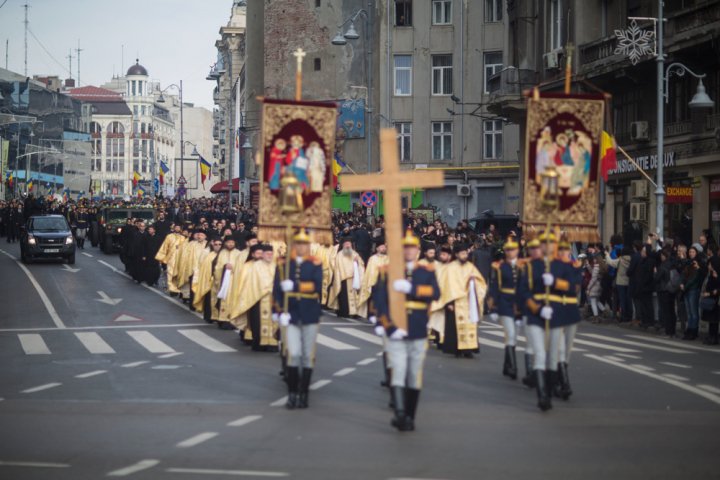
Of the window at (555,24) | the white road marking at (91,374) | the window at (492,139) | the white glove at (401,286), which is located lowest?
the white road marking at (91,374)

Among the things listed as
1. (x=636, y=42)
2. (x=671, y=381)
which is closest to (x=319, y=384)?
(x=671, y=381)

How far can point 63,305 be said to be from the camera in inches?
1134

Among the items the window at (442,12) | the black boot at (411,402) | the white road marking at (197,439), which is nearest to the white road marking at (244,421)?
the white road marking at (197,439)

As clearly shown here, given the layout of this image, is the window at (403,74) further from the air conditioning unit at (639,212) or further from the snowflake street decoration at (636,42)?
the snowflake street decoration at (636,42)

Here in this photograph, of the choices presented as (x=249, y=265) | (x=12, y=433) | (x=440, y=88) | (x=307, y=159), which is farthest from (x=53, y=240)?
(x=12, y=433)

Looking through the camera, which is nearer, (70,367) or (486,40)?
(70,367)

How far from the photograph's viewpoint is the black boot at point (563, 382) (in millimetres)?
14242

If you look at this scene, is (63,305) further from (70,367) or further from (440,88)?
(440,88)

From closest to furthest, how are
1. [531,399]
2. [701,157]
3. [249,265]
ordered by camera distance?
[531,399] → [249,265] → [701,157]

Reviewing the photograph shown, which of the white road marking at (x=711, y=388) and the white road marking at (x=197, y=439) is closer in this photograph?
the white road marking at (x=197, y=439)

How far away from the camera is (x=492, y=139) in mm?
54906

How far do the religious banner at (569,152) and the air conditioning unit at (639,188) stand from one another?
1895cm

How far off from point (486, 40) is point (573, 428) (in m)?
44.4

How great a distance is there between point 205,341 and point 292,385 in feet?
26.5
